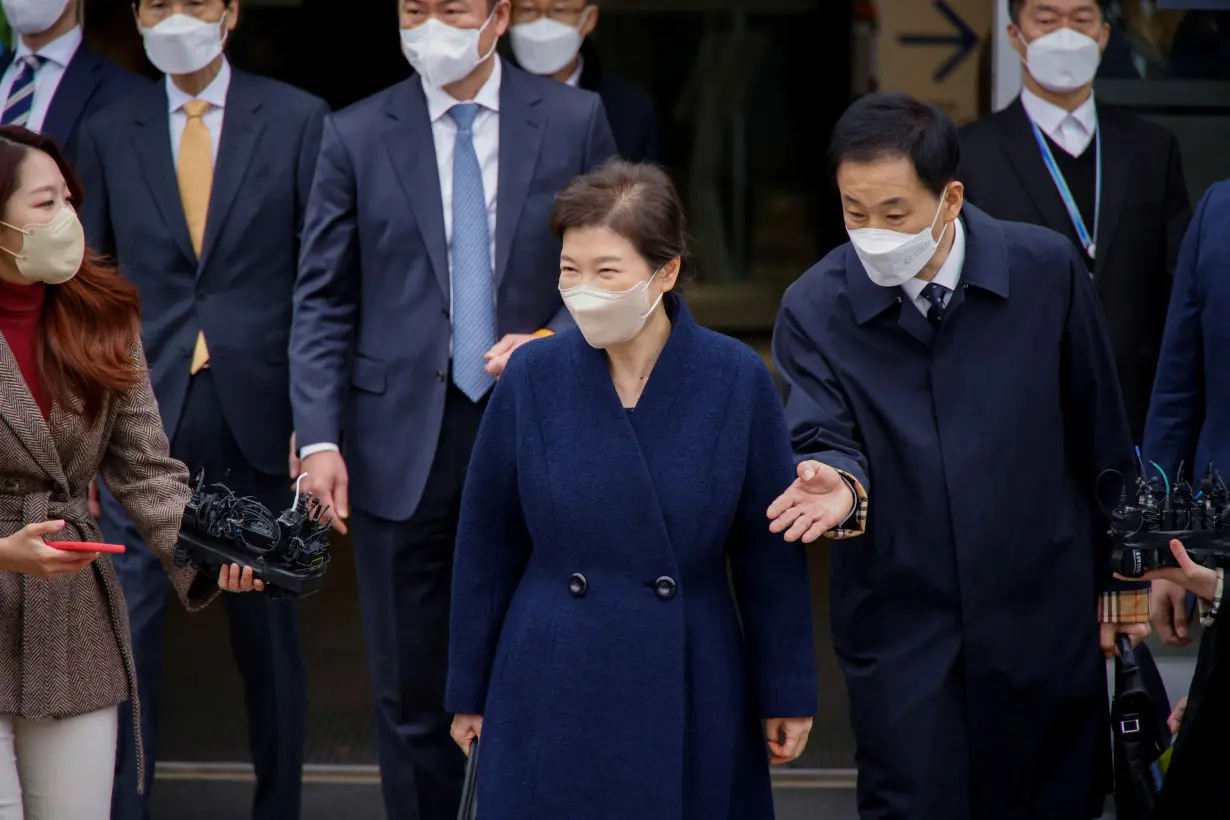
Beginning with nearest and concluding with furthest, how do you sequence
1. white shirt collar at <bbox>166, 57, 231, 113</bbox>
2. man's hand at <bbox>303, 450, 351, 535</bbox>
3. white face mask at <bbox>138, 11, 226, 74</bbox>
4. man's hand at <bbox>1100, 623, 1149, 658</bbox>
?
man's hand at <bbox>1100, 623, 1149, 658</bbox>, man's hand at <bbox>303, 450, 351, 535</bbox>, white face mask at <bbox>138, 11, 226, 74</bbox>, white shirt collar at <bbox>166, 57, 231, 113</bbox>

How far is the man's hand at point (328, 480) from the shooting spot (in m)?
4.83

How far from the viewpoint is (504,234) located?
4.91 m

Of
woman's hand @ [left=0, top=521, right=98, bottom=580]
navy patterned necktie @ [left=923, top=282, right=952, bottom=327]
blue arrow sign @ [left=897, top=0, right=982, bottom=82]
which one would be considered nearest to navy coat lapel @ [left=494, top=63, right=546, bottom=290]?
navy patterned necktie @ [left=923, top=282, right=952, bottom=327]

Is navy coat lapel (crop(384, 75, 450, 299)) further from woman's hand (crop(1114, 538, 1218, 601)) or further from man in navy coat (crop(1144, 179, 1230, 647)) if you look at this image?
woman's hand (crop(1114, 538, 1218, 601))

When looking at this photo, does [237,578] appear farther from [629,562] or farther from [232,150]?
[232,150]

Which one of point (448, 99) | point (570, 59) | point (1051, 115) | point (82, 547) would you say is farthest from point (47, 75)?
point (1051, 115)

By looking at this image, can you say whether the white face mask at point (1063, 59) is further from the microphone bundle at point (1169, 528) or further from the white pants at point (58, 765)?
the white pants at point (58, 765)

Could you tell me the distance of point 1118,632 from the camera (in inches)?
167

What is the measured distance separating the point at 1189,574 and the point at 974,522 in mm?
601

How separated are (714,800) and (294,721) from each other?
1.94 meters

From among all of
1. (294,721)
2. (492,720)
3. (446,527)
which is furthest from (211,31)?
(492,720)

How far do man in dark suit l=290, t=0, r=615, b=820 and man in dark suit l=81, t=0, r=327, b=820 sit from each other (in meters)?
0.30

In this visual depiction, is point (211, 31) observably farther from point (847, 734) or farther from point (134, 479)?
point (847, 734)

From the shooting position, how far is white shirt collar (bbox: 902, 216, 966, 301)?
416 centimetres
